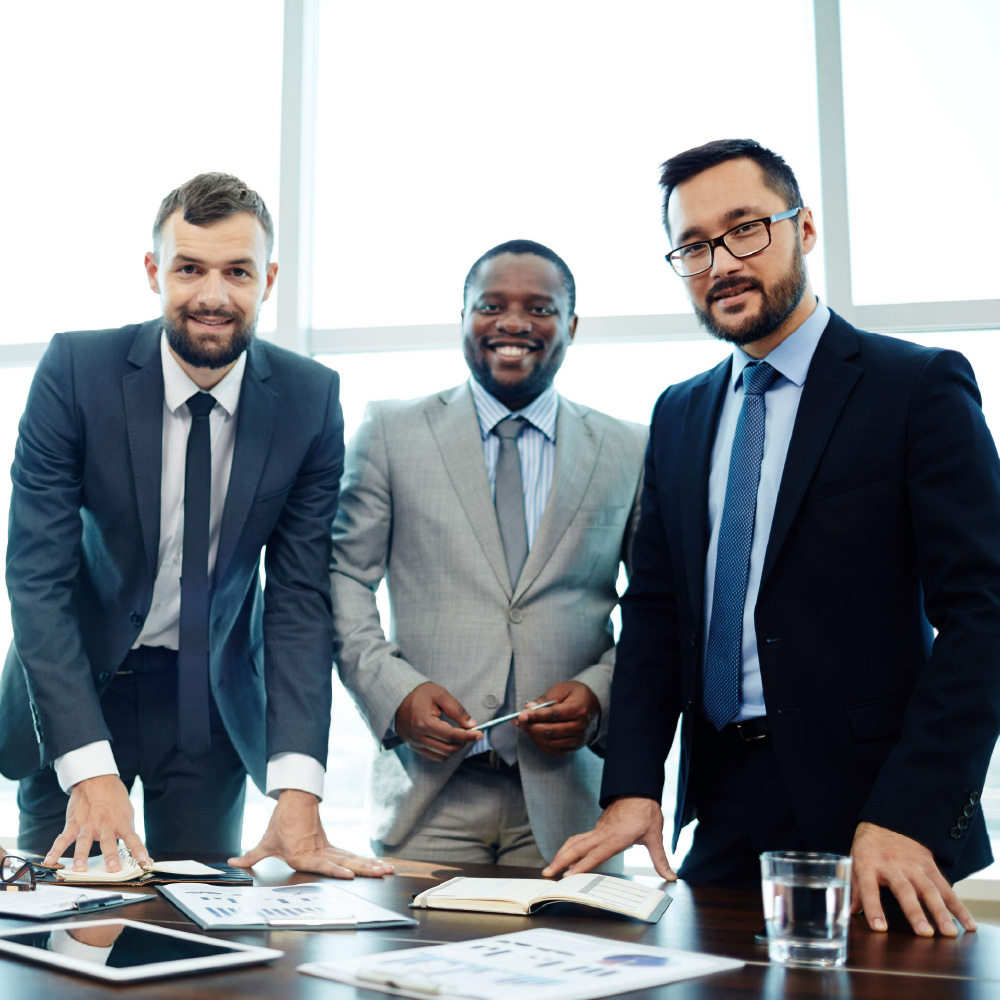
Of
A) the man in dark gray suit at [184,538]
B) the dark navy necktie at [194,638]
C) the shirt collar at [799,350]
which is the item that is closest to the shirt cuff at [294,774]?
the man in dark gray suit at [184,538]

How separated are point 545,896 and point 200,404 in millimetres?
1291

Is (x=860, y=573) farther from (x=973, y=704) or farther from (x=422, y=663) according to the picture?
(x=422, y=663)

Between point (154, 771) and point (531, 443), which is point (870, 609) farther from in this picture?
point (154, 771)

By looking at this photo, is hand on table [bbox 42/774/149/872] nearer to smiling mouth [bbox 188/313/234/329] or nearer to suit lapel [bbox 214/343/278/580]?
suit lapel [bbox 214/343/278/580]

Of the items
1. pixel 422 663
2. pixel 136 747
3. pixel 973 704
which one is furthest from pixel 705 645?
pixel 136 747

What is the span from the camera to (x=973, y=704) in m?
1.45

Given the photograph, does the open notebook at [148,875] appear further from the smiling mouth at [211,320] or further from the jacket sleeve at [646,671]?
the smiling mouth at [211,320]

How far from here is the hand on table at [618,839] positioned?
155 centimetres

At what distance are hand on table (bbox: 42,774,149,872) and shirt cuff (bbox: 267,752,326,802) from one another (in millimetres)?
267

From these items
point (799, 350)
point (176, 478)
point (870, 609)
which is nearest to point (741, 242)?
point (799, 350)

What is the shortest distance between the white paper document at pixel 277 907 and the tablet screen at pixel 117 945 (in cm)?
9

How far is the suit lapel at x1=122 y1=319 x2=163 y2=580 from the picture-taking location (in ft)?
6.64

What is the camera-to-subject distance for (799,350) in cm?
188

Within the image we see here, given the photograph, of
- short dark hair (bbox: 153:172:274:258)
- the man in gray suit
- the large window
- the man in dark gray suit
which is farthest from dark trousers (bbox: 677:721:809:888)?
the large window
